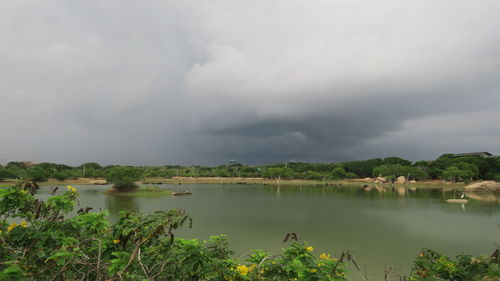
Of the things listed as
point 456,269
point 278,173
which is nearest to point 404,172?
point 278,173

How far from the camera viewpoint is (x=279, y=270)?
11.1 ft

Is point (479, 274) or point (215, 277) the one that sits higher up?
point (215, 277)

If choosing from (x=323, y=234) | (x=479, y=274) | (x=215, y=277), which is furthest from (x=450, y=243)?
(x=215, y=277)

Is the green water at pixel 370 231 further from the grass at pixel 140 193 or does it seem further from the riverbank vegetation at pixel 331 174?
the riverbank vegetation at pixel 331 174

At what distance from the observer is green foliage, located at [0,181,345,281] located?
88.6 inches

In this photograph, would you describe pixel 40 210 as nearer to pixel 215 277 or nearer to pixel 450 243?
pixel 215 277

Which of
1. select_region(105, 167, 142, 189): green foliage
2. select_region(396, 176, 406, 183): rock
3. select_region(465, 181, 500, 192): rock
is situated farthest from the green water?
select_region(396, 176, 406, 183): rock

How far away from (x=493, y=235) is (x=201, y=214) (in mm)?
22278

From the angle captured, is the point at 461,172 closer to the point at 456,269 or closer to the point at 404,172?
the point at 404,172

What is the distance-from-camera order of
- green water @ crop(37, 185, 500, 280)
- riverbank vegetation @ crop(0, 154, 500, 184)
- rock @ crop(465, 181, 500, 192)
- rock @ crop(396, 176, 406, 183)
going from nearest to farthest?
green water @ crop(37, 185, 500, 280) → rock @ crop(465, 181, 500, 192) → riverbank vegetation @ crop(0, 154, 500, 184) → rock @ crop(396, 176, 406, 183)

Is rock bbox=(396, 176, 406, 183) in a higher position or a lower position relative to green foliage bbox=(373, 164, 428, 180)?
lower

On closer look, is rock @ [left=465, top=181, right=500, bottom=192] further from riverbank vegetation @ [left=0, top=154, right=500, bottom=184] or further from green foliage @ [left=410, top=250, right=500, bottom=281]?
green foliage @ [left=410, top=250, right=500, bottom=281]

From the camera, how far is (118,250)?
9.48 feet

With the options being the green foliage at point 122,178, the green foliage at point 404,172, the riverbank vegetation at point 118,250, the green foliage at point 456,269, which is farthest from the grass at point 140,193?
the green foliage at point 404,172
